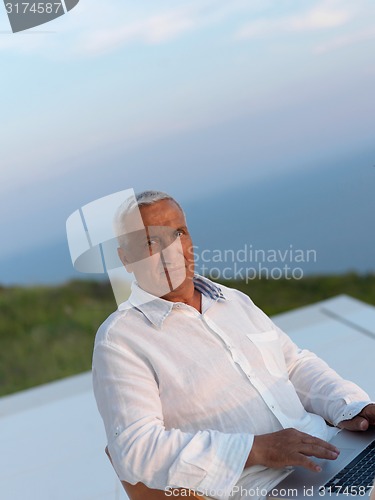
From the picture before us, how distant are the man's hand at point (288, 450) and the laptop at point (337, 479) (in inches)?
1.6

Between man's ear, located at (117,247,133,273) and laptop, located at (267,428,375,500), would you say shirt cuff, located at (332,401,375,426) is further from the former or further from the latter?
man's ear, located at (117,247,133,273)

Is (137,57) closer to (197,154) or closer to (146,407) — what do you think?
(197,154)

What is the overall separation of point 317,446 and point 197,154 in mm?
1482

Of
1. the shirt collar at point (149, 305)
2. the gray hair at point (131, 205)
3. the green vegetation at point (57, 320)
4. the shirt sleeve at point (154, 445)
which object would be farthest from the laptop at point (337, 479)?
the green vegetation at point (57, 320)

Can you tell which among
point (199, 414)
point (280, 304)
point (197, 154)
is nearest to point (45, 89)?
point (197, 154)

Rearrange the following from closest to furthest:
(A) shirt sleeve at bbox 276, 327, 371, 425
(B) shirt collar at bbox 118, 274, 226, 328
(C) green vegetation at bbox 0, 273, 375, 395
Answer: (B) shirt collar at bbox 118, 274, 226, 328 → (A) shirt sleeve at bbox 276, 327, 371, 425 → (C) green vegetation at bbox 0, 273, 375, 395

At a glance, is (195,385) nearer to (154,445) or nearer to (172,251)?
(154,445)

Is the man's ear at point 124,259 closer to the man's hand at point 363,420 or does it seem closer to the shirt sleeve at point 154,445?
the shirt sleeve at point 154,445

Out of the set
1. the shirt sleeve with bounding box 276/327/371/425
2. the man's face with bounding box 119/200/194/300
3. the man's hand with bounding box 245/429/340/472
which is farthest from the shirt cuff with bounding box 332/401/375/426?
the man's face with bounding box 119/200/194/300

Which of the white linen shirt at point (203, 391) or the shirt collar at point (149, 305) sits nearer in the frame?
the white linen shirt at point (203, 391)

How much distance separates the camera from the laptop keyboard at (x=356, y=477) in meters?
1.46

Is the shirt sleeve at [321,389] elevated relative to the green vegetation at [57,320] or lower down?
elevated

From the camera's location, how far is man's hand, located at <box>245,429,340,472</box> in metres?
1.49

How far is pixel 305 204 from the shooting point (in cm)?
338
